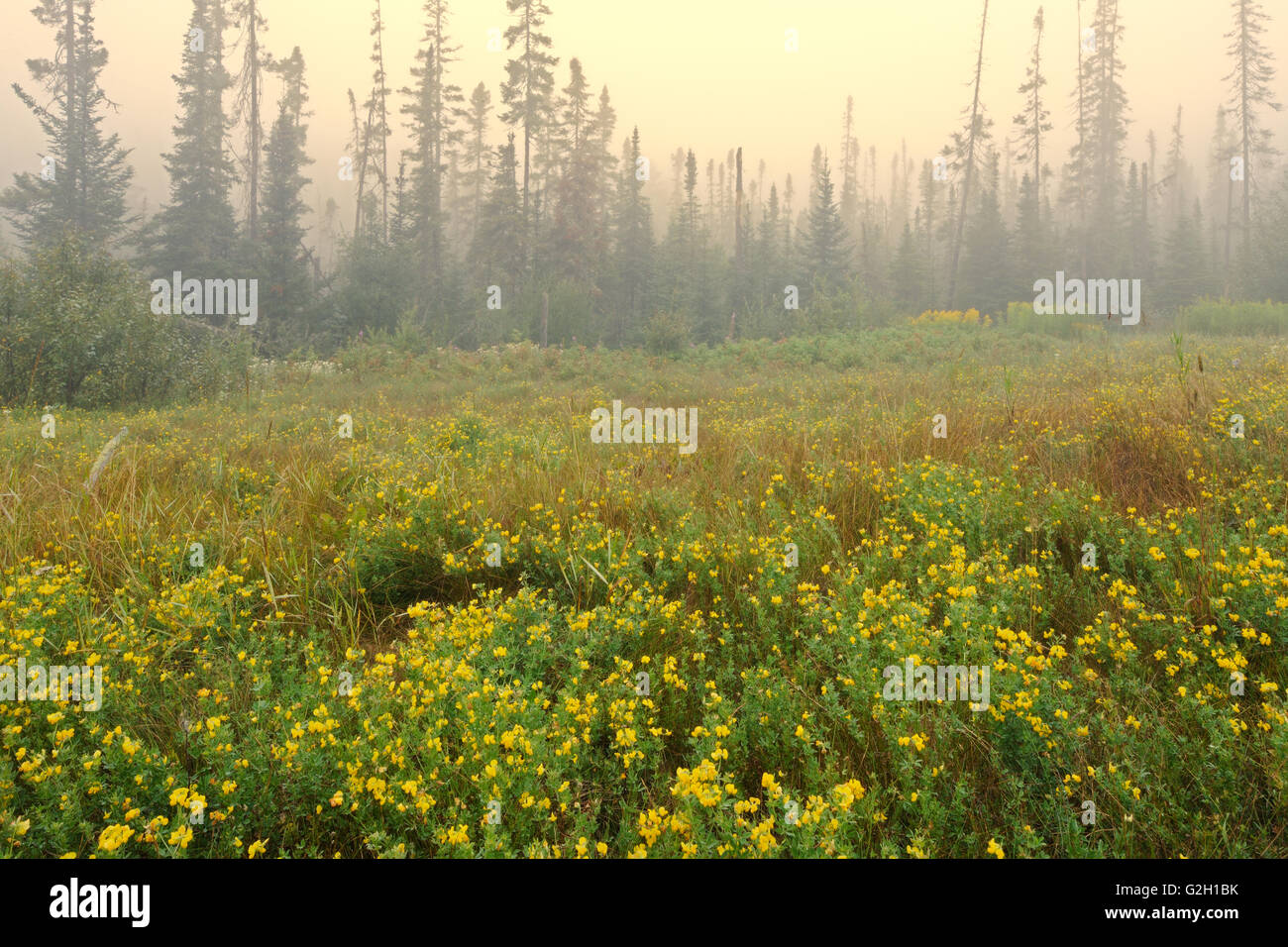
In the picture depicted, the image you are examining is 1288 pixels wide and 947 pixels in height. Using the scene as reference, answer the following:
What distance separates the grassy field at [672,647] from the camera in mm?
2037

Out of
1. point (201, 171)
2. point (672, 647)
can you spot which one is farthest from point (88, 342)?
point (201, 171)

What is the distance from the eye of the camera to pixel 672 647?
124 inches

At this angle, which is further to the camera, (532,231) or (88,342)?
(532,231)

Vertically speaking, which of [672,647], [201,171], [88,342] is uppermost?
[201,171]

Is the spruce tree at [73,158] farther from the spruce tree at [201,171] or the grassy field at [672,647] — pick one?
the grassy field at [672,647]

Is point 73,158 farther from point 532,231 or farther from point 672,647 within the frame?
point 672,647

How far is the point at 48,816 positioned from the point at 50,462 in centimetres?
629

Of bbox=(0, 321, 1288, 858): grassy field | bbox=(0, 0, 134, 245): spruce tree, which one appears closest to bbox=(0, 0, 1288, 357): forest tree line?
bbox=(0, 0, 134, 245): spruce tree

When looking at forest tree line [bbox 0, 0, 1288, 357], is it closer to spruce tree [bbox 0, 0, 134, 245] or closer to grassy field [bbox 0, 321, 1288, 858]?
spruce tree [bbox 0, 0, 134, 245]

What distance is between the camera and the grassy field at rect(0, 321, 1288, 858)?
204cm

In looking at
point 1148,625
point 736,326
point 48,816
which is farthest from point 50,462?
point 736,326


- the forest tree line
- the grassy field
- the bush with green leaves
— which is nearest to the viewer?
the grassy field
